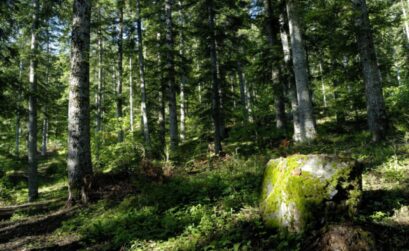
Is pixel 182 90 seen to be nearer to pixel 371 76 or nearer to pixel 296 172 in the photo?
pixel 371 76

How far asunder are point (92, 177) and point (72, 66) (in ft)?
10.9

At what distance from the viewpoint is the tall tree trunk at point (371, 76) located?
1023cm

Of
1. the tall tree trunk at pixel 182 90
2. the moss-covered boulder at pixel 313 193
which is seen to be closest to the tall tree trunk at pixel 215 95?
the tall tree trunk at pixel 182 90

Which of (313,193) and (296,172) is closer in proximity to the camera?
(313,193)

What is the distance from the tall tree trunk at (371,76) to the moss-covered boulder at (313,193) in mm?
6499

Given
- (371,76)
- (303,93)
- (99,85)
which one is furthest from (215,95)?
(99,85)

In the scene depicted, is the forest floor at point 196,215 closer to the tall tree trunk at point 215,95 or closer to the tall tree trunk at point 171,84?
the tall tree trunk at point 215,95

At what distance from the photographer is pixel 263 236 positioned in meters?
4.66

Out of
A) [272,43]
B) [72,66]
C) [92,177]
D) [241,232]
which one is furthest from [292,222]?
[272,43]

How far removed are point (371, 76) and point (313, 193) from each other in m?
7.61

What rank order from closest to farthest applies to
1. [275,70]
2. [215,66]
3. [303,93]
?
[303,93]
[215,66]
[275,70]

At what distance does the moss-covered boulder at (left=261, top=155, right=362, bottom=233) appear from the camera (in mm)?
4387

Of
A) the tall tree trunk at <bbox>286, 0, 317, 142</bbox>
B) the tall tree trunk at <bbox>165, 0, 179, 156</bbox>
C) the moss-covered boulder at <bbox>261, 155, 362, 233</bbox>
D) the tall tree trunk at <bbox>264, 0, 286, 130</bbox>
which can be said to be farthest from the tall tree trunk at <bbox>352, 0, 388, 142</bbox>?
the tall tree trunk at <bbox>165, 0, 179, 156</bbox>

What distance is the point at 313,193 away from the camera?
14.5 ft
